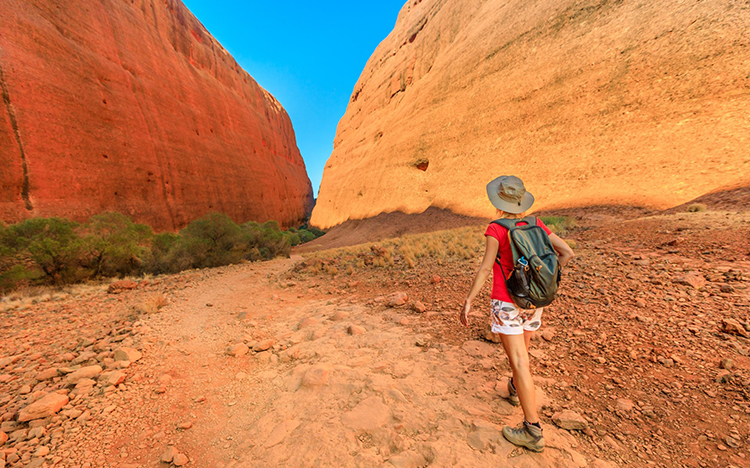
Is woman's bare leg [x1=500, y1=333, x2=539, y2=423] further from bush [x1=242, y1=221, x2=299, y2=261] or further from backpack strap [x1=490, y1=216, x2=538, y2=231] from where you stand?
bush [x1=242, y1=221, x2=299, y2=261]

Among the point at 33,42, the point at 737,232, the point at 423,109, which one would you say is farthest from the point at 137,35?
the point at 737,232

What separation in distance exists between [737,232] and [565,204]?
8.34 metres

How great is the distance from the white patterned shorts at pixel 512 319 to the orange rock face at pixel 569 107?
40.0 feet

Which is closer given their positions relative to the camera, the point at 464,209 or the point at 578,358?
the point at 578,358

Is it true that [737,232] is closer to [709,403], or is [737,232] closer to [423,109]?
[709,403]

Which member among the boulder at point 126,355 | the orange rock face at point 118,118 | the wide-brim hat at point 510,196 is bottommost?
the boulder at point 126,355

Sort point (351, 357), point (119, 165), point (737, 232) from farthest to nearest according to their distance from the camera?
point (119, 165) → point (737, 232) → point (351, 357)

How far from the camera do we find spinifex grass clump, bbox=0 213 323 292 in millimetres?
7000

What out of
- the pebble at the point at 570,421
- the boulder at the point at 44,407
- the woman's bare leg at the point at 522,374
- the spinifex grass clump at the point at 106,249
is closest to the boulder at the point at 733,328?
the pebble at the point at 570,421

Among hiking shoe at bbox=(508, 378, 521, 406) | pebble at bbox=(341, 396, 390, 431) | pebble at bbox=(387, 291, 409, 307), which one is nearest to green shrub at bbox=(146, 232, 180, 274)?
pebble at bbox=(387, 291, 409, 307)

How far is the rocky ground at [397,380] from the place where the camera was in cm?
176

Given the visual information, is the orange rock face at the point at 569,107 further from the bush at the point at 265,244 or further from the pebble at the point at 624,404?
the pebble at the point at 624,404

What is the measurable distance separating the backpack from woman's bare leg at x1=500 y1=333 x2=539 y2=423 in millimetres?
265

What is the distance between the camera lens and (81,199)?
44.3 feet
